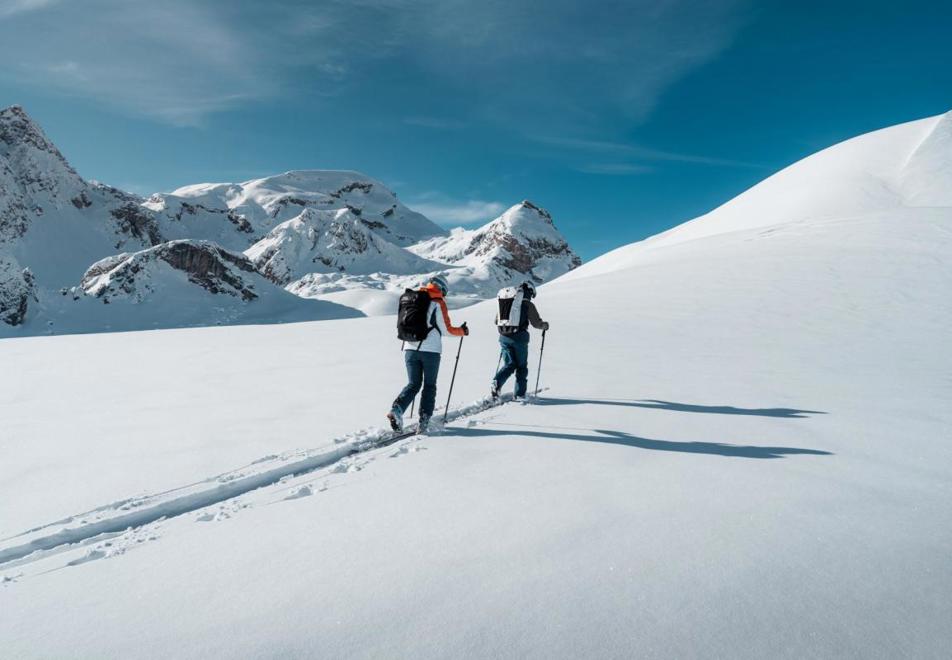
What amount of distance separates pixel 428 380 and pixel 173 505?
10.8 ft

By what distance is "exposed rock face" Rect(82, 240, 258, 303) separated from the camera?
90375mm

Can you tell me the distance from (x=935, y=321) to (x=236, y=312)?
10489 centimetres

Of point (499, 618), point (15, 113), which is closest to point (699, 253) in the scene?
point (499, 618)

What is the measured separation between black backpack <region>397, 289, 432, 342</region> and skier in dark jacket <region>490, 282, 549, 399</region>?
220cm

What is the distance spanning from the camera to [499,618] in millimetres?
2725

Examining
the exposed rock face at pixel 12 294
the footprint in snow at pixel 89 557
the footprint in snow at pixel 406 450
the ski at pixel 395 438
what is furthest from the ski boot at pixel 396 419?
the exposed rock face at pixel 12 294

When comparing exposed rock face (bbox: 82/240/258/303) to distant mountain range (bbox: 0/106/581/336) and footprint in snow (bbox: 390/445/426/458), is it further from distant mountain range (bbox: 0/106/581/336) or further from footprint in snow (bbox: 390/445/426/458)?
footprint in snow (bbox: 390/445/426/458)

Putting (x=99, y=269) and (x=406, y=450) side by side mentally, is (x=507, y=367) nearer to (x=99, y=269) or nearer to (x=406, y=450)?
(x=406, y=450)

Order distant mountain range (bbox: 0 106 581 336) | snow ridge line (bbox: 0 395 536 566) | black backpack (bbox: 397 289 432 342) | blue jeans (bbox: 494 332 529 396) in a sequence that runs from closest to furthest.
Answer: snow ridge line (bbox: 0 395 536 566) < black backpack (bbox: 397 289 432 342) < blue jeans (bbox: 494 332 529 396) < distant mountain range (bbox: 0 106 581 336)

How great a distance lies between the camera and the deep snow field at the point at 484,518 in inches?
105

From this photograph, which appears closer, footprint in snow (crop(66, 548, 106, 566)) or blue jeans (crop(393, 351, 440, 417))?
footprint in snow (crop(66, 548, 106, 566))

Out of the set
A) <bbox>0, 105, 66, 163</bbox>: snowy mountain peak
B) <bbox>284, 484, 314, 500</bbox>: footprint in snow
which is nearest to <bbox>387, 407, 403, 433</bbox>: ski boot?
<bbox>284, 484, 314, 500</bbox>: footprint in snow

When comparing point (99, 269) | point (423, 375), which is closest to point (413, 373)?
point (423, 375)

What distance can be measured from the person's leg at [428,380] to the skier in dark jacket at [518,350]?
6.71ft
